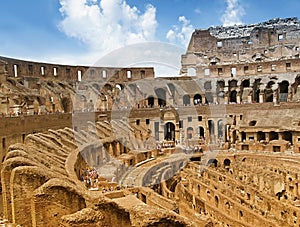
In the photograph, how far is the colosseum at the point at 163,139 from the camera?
10133 mm

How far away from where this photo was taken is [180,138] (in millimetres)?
37594

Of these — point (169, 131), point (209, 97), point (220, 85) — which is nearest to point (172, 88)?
point (209, 97)

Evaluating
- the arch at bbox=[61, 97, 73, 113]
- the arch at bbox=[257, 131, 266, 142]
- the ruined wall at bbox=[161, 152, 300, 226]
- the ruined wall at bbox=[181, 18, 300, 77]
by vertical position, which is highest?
the ruined wall at bbox=[181, 18, 300, 77]

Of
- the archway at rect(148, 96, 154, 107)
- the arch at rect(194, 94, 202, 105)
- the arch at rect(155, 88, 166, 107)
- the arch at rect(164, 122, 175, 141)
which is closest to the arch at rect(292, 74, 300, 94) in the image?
the arch at rect(194, 94, 202, 105)

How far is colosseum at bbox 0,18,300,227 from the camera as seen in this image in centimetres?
1013

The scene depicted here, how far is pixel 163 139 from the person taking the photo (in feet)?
123

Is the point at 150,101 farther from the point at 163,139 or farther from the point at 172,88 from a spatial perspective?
the point at 163,139

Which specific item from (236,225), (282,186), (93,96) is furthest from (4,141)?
(93,96)

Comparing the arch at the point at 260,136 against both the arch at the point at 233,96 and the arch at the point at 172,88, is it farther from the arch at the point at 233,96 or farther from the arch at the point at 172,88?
the arch at the point at 172,88

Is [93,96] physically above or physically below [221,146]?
above

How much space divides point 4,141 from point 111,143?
8.44m

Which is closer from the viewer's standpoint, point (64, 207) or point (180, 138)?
point (64, 207)

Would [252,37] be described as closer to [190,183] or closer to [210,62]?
[210,62]

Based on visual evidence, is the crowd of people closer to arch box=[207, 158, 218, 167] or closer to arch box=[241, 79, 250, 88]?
arch box=[207, 158, 218, 167]
